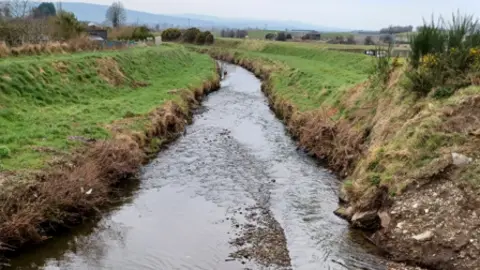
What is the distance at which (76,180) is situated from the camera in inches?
602

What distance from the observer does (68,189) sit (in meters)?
14.7

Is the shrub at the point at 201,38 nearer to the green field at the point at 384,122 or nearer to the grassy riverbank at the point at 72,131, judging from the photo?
the grassy riverbank at the point at 72,131

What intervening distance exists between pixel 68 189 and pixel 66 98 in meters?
14.2

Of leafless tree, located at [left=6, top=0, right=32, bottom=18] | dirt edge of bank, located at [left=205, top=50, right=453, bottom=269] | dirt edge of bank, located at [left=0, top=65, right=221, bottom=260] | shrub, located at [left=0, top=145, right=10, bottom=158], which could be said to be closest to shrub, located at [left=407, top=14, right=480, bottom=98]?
dirt edge of bank, located at [left=205, top=50, right=453, bottom=269]

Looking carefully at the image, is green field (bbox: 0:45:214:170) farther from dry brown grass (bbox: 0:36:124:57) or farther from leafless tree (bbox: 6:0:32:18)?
leafless tree (bbox: 6:0:32:18)

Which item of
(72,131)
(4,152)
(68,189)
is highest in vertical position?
A: (4,152)

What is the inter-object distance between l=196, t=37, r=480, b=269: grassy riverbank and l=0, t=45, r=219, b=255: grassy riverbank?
28.8 feet

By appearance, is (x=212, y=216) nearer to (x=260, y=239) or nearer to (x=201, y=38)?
(x=260, y=239)

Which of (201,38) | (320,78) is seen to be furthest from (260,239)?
(201,38)

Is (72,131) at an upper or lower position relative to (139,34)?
lower

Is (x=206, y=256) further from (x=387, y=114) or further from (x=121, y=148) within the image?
(x=387, y=114)

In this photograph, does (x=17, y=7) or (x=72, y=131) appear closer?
(x=72, y=131)

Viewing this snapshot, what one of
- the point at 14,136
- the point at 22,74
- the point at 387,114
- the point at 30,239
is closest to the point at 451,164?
the point at 387,114

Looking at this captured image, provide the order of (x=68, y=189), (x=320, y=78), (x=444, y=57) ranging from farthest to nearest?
(x=320, y=78), (x=444, y=57), (x=68, y=189)
